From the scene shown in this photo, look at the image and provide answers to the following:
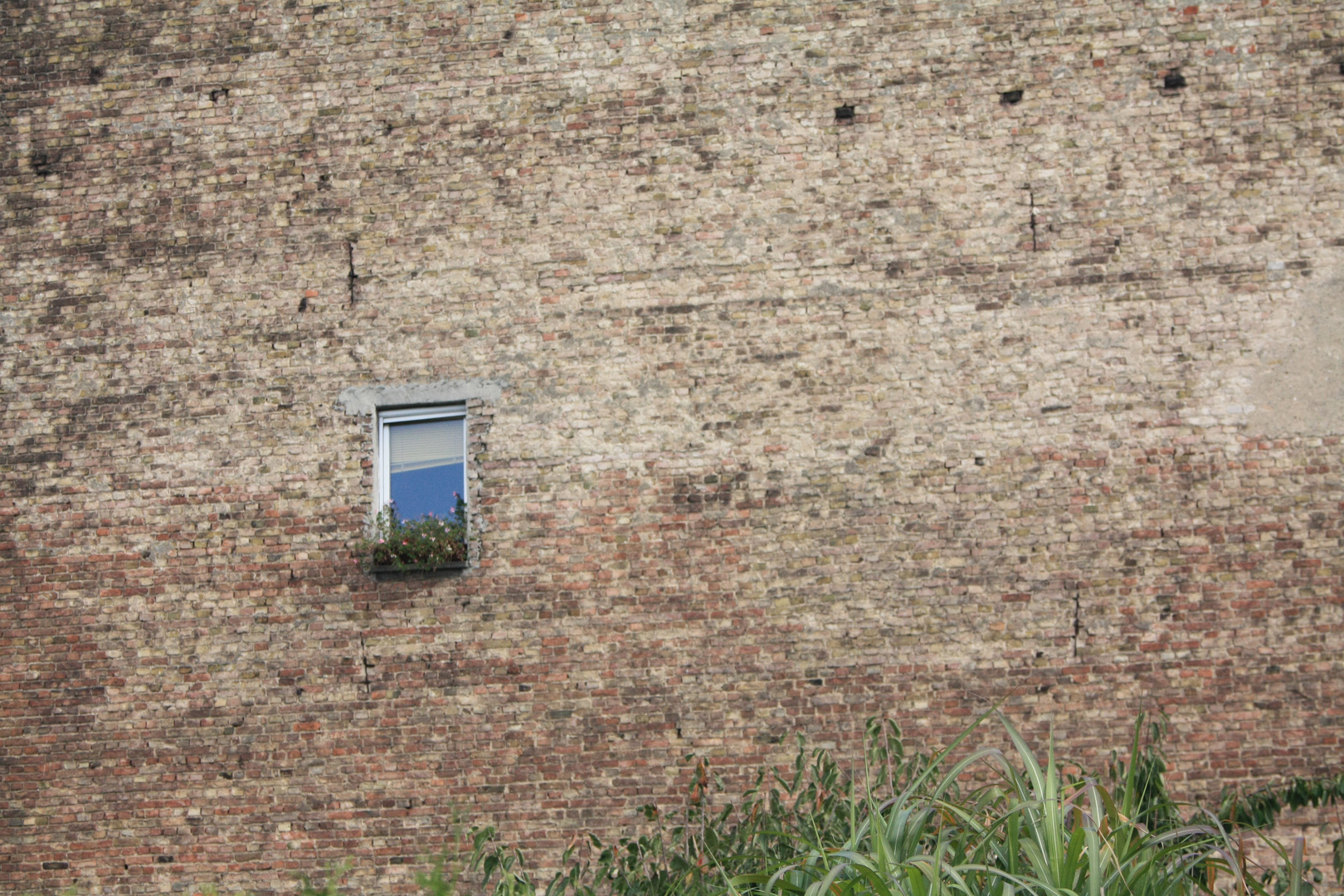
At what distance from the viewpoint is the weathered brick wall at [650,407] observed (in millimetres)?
6672

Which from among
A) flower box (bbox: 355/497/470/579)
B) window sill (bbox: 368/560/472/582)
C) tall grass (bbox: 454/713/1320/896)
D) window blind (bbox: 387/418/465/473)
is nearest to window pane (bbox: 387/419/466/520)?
window blind (bbox: 387/418/465/473)

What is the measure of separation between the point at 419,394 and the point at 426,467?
51 centimetres

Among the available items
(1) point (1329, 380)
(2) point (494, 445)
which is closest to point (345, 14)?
(2) point (494, 445)

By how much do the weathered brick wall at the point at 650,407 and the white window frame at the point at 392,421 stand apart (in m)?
0.18

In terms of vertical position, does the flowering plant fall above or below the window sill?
above

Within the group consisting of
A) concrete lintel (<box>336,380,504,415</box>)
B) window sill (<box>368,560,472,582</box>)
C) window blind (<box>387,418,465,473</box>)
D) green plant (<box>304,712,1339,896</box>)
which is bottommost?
green plant (<box>304,712,1339,896</box>)

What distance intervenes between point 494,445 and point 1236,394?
4920mm

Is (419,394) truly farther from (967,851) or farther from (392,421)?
(967,851)

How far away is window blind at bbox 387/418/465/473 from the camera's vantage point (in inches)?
285

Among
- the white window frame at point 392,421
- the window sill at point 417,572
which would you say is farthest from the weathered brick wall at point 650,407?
the white window frame at point 392,421

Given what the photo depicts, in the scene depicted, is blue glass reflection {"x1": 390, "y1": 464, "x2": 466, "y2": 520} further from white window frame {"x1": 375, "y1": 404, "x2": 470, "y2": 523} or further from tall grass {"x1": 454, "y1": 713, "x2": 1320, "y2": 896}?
tall grass {"x1": 454, "y1": 713, "x2": 1320, "y2": 896}

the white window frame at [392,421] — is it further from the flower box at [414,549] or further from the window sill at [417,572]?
the window sill at [417,572]

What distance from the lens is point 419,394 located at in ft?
23.5

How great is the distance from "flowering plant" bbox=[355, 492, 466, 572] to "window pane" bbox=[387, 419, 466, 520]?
0.19 meters
